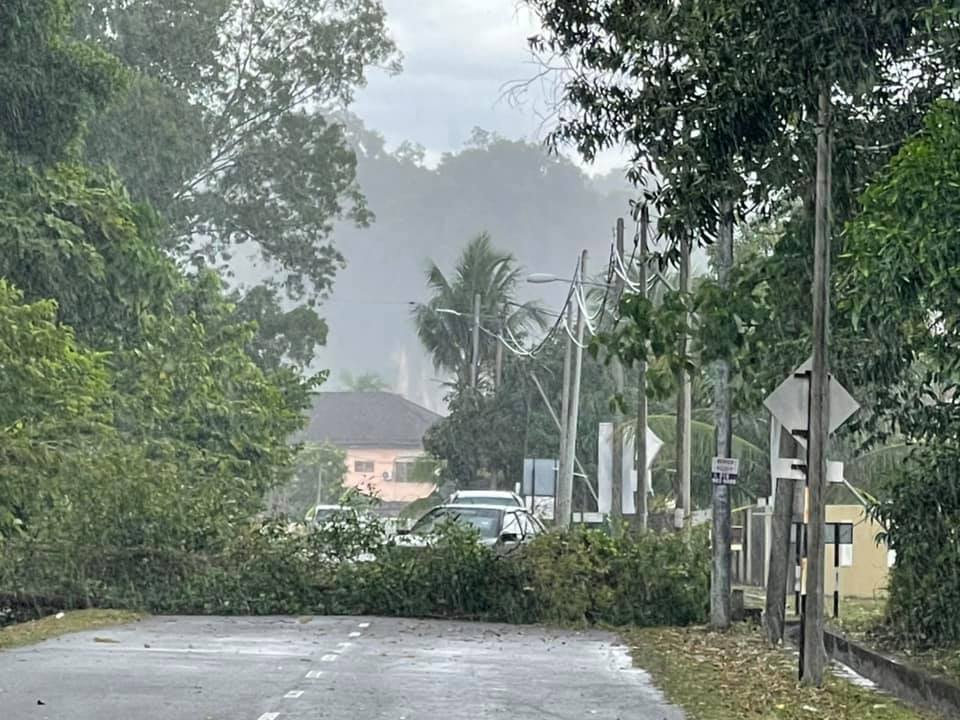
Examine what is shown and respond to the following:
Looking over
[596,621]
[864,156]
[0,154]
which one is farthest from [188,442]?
[864,156]

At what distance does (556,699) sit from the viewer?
655 inches

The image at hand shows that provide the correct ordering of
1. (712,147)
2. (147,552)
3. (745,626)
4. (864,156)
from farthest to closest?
(147,552) < (745,626) < (864,156) < (712,147)

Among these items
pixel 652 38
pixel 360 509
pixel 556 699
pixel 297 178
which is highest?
pixel 297 178

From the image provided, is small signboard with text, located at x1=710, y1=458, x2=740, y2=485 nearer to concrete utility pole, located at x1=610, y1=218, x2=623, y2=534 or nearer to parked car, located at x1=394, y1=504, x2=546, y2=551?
parked car, located at x1=394, y1=504, x2=546, y2=551

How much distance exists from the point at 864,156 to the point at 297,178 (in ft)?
154

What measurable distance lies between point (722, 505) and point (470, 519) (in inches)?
334

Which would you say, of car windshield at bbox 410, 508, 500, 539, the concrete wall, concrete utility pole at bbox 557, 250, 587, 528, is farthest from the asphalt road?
the concrete wall

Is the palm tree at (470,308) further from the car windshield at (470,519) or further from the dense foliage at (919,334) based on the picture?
the dense foliage at (919,334)

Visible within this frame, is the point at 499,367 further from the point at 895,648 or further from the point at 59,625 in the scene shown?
the point at 895,648

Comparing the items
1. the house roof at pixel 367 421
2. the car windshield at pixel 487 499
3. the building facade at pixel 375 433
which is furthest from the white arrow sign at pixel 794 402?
the house roof at pixel 367 421

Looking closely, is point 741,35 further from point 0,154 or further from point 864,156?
point 0,154

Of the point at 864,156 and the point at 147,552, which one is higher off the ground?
the point at 864,156

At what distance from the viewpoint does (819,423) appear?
18.0m

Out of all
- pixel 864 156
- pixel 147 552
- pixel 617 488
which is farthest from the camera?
pixel 617 488
